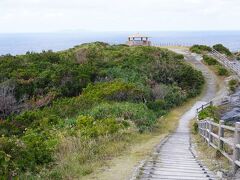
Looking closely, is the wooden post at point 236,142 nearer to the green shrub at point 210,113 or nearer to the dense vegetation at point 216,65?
the green shrub at point 210,113

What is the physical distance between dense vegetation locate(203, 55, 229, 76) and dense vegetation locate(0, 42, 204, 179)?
303 cm

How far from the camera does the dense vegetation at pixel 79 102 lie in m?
9.77

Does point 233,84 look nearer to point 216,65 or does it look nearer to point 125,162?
point 216,65

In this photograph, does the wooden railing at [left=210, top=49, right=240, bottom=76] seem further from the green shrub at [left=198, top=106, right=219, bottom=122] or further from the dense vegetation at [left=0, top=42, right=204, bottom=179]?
the green shrub at [left=198, top=106, right=219, bottom=122]

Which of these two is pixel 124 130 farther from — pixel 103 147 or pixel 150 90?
pixel 150 90

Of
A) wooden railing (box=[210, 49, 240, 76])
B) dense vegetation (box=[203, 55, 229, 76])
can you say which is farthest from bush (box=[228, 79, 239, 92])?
dense vegetation (box=[203, 55, 229, 76])

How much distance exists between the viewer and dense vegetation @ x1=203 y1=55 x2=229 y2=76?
4578 cm

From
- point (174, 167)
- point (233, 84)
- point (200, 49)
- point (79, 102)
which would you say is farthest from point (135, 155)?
point (200, 49)

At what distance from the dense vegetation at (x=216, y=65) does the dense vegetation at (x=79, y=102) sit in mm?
3027

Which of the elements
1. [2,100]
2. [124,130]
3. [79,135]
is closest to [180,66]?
[2,100]

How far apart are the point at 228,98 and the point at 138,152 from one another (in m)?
22.6

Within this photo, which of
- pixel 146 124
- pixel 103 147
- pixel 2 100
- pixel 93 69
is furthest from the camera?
pixel 93 69

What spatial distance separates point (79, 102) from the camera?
1049 inches

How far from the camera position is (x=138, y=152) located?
13234 mm
